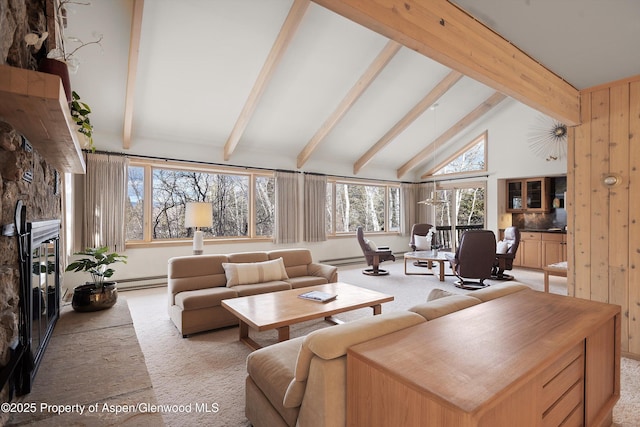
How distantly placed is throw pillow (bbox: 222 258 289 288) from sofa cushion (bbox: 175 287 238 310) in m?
0.22

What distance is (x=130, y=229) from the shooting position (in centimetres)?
523

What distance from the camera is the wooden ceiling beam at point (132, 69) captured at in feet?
10.5

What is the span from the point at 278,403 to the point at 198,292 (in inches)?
85.2

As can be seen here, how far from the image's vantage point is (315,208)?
7156 millimetres

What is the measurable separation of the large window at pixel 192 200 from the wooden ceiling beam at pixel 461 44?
492cm

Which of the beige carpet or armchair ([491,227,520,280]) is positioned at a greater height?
armchair ([491,227,520,280])

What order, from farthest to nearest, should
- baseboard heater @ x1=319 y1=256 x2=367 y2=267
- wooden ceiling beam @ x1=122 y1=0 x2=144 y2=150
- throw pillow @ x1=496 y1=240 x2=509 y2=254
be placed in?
baseboard heater @ x1=319 y1=256 x2=367 y2=267, throw pillow @ x1=496 y1=240 x2=509 y2=254, wooden ceiling beam @ x1=122 y1=0 x2=144 y2=150

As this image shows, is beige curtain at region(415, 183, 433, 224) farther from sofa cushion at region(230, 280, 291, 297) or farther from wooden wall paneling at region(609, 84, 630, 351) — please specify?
sofa cushion at region(230, 280, 291, 297)

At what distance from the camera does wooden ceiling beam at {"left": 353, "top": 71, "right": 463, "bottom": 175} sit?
5563 mm

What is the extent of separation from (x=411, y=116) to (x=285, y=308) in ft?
16.9

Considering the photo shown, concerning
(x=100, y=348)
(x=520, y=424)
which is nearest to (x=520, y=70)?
(x=520, y=424)

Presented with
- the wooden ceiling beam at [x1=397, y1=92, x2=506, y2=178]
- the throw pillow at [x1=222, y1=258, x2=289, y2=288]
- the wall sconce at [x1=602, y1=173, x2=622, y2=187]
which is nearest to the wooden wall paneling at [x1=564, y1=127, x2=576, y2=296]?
the wall sconce at [x1=602, y1=173, x2=622, y2=187]

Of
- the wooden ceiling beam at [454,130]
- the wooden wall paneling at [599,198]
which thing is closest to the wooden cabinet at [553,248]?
the wooden ceiling beam at [454,130]

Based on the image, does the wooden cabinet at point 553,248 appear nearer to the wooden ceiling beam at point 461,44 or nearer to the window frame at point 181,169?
the wooden ceiling beam at point 461,44
